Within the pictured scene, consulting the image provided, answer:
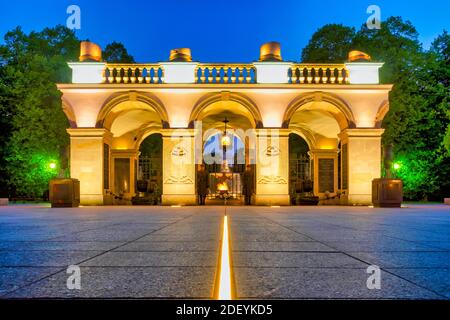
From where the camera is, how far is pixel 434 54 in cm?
2753

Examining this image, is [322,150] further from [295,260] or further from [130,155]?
[295,260]

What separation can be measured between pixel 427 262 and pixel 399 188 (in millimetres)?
16119

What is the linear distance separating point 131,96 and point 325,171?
42.1ft

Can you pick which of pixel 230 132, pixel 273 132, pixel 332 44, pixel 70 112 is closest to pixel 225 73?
pixel 273 132

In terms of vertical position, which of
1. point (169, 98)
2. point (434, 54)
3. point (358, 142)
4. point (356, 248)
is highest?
point (434, 54)

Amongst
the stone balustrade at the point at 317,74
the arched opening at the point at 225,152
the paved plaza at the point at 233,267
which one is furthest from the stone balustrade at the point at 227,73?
the paved plaza at the point at 233,267

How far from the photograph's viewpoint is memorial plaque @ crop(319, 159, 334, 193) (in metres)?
27.1

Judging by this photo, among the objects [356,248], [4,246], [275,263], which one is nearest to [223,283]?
[275,263]

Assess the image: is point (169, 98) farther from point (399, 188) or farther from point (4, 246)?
point (4, 246)

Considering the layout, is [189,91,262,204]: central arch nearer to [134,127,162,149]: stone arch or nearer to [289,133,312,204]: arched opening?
[289,133,312,204]: arched opening

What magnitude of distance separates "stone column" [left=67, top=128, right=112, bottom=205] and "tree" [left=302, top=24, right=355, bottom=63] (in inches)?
911

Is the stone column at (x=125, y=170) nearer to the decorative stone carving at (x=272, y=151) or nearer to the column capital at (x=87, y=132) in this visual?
the column capital at (x=87, y=132)

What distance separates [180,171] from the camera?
67.3 feet
